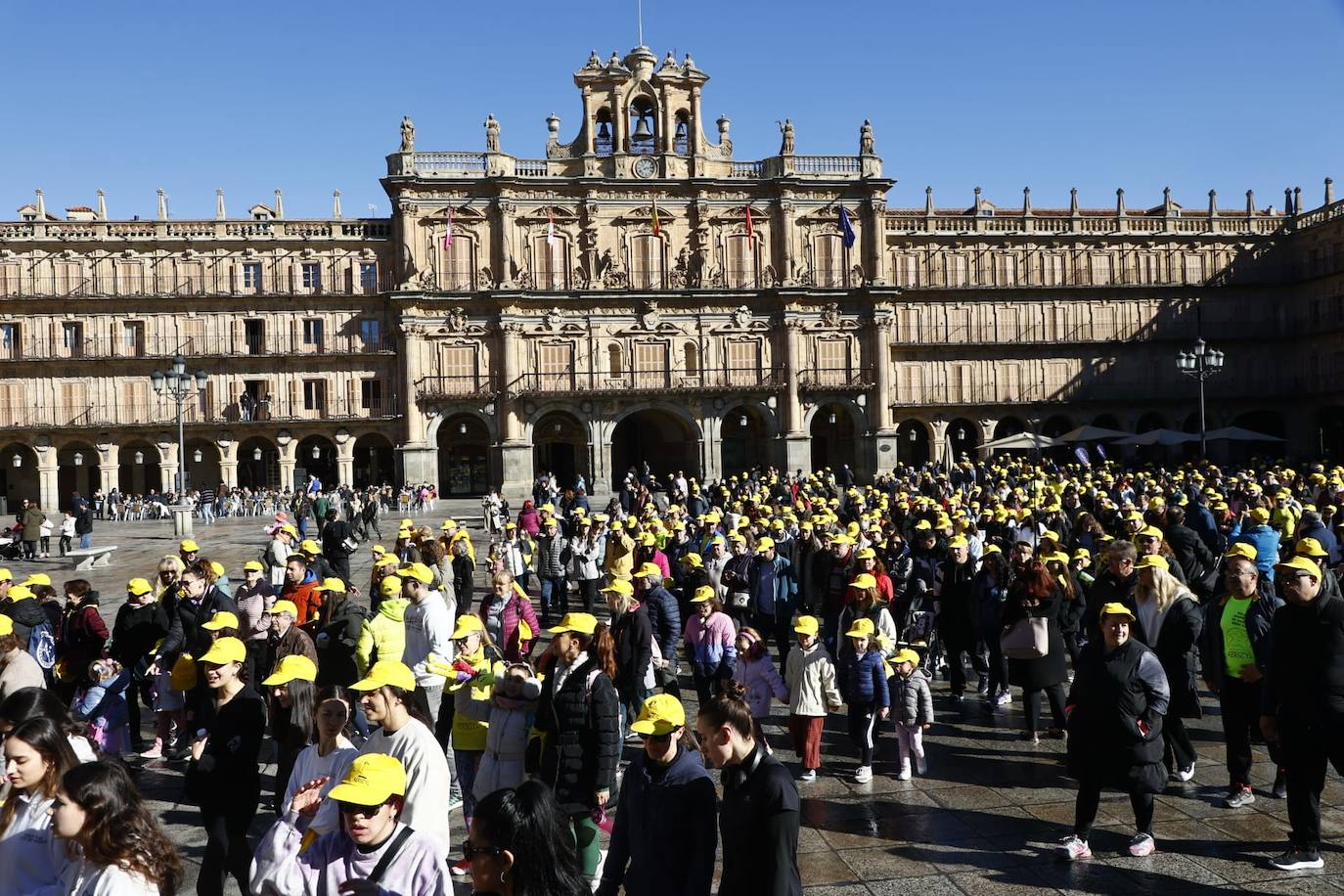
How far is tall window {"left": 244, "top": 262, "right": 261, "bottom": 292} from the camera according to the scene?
157 ft

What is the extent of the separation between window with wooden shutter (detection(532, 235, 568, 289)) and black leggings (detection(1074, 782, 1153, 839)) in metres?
42.3

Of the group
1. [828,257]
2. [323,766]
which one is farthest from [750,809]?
[828,257]

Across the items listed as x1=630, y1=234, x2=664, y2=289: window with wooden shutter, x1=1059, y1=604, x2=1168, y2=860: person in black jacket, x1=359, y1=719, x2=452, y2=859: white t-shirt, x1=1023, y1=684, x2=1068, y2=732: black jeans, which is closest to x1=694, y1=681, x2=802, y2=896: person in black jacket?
x1=359, y1=719, x2=452, y2=859: white t-shirt

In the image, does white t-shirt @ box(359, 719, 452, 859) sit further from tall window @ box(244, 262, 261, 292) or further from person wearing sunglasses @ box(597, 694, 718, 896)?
tall window @ box(244, 262, 261, 292)

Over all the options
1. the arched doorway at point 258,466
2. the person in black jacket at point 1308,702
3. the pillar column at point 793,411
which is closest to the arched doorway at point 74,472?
the arched doorway at point 258,466

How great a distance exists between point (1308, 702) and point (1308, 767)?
1.36 ft

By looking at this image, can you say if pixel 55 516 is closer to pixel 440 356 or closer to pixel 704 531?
pixel 440 356

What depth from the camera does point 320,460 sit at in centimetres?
4978

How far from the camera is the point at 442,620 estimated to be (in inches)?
366

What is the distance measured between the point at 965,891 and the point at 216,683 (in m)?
4.82

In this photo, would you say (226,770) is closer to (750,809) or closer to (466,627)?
(466,627)

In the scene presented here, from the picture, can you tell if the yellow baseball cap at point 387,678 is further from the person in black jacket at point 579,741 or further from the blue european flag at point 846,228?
the blue european flag at point 846,228

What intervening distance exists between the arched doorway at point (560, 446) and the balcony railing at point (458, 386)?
315cm

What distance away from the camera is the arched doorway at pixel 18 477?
156 feet
